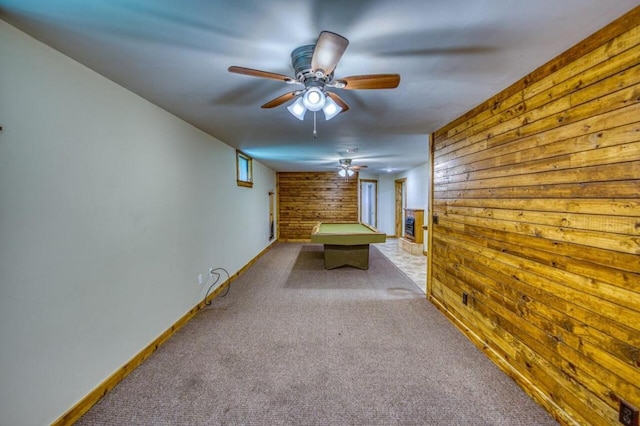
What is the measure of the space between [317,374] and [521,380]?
1.50 m

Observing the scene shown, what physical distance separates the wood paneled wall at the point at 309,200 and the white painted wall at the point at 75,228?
567 cm

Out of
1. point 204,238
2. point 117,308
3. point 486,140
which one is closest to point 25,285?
point 117,308

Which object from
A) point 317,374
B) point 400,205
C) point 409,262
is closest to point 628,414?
point 317,374

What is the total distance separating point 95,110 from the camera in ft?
6.08

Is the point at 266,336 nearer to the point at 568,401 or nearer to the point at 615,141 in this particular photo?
the point at 568,401

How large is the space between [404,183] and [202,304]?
7.05 m

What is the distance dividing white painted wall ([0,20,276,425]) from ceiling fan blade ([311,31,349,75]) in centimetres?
158

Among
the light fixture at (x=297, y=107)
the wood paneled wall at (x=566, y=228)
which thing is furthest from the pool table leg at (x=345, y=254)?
the light fixture at (x=297, y=107)

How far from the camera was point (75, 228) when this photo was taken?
171 cm

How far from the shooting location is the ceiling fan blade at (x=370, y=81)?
1.50 m

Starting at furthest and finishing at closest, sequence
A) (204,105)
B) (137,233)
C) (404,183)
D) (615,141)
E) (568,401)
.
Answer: (404,183) → (204,105) → (137,233) → (568,401) → (615,141)

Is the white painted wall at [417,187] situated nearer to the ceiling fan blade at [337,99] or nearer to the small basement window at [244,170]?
the small basement window at [244,170]

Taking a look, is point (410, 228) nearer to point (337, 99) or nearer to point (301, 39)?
point (337, 99)

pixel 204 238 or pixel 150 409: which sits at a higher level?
pixel 204 238
